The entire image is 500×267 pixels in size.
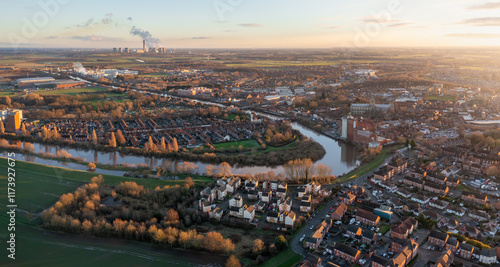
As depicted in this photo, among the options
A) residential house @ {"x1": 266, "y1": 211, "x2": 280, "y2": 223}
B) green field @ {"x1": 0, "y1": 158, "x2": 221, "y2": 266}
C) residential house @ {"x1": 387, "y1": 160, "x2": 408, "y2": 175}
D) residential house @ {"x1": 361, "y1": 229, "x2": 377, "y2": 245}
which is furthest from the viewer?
residential house @ {"x1": 387, "y1": 160, "x2": 408, "y2": 175}

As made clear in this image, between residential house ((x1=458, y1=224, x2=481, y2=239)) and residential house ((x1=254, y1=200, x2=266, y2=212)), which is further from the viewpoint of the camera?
residential house ((x1=254, y1=200, x2=266, y2=212))

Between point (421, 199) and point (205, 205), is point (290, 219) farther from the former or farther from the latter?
point (421, 199)

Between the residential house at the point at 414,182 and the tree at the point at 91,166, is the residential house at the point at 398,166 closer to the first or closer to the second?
the residential house at the point at 414,182

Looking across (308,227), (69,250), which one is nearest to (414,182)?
(308,227)

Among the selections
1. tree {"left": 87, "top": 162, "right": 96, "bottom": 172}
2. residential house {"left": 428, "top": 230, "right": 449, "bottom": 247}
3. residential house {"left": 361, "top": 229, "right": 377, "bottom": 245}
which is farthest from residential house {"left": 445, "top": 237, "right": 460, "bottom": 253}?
tree {"left": 87, "top": 162, "right": 96, "bottom": 172}

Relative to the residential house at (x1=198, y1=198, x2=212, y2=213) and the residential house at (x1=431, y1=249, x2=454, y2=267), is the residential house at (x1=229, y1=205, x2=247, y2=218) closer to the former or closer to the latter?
the residential house at (x1=198, y1=198, x2=212, y2=213)

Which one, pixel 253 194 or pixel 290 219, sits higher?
pixel 253 194

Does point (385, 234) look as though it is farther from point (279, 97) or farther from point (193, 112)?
point (279, 97)

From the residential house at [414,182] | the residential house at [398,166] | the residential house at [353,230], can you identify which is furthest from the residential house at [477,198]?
the residential house at [353,230]

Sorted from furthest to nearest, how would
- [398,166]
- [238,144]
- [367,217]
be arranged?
1. [238,144]
2. [398,166]
3. [367,217]
